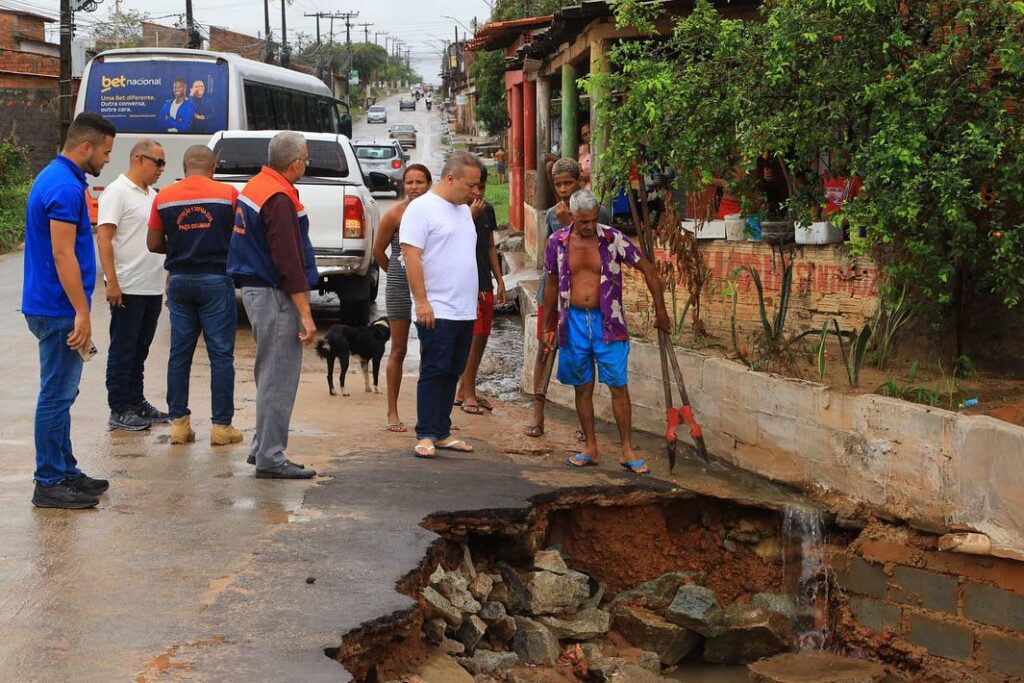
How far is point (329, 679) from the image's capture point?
4227 mm

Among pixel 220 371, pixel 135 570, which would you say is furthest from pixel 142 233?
pixel 135 570

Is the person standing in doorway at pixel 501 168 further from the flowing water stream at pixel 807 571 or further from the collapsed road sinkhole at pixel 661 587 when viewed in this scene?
the flowing water stream at pixel 807 571

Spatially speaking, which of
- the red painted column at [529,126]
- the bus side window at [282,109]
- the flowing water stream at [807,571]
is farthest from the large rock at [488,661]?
the bus side window at [282,109]

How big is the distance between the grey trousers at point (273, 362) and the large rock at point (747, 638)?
110 inches

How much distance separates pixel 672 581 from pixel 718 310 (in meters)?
3.45

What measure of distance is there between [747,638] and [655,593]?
1.96 ft

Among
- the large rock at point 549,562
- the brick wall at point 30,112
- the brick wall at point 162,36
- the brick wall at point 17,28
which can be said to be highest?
the brick wall at point 162,36

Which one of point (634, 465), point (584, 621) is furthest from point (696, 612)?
point (634, 465)

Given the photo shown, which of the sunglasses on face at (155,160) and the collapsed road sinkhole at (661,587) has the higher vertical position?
the sunglasses on face at (155,160)

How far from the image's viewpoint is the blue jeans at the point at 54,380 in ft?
19.3

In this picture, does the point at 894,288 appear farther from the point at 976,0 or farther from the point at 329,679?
the point at 329,679

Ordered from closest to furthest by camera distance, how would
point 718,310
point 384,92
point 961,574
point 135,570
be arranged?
point 135,570 < point 961,574 < point 718,310 < point 384,92

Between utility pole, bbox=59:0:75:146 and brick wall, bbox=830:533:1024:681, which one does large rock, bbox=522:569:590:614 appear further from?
utility pole, bbox=59:0:75:146

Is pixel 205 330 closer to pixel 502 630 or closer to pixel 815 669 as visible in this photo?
pixel 502 630
